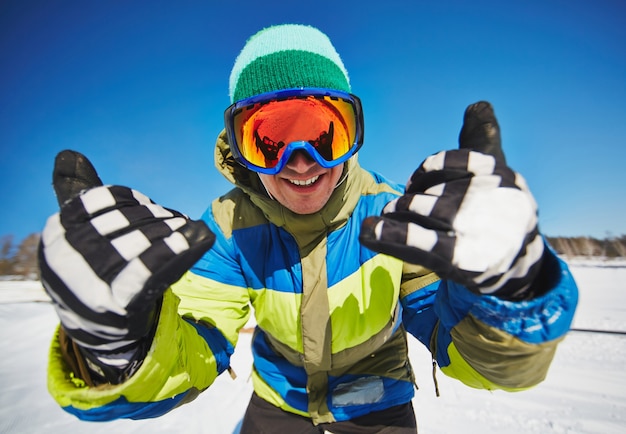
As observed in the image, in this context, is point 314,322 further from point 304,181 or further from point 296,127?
point 296,127

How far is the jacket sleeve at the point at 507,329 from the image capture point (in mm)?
792

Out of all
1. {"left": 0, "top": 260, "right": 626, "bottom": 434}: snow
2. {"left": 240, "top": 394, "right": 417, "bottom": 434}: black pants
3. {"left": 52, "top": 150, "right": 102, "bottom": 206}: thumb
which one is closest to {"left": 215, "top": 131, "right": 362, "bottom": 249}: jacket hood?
{"left": 52, "top": 150, "right": 102, "bottom": 206}: thumb

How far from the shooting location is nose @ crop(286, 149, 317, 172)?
4.34 ft

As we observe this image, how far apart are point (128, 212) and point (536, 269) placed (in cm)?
118

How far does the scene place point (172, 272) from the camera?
0.76 m

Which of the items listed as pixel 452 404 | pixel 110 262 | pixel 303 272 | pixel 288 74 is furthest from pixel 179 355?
pixel 452 404

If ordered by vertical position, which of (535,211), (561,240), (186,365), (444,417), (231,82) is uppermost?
(231,82)

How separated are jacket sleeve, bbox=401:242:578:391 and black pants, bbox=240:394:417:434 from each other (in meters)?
0.72

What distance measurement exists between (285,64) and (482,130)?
95cm

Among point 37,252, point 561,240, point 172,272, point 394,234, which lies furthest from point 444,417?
point 561,240

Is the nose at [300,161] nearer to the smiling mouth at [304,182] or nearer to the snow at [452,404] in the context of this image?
the smiling mouth at [304,182]

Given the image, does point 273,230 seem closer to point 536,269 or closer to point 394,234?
point 394,234

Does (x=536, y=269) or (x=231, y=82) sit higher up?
(x=231, y=82)

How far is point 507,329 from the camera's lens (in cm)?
83
